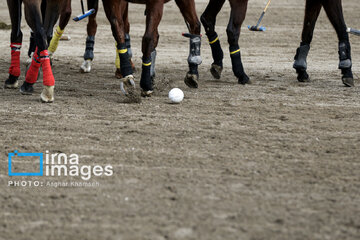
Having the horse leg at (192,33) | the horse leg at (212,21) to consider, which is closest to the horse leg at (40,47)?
the horse leg at (192,33)

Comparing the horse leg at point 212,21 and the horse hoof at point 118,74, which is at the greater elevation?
the horse leg at point 212,21

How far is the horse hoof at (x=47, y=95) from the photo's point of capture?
8.21 metres

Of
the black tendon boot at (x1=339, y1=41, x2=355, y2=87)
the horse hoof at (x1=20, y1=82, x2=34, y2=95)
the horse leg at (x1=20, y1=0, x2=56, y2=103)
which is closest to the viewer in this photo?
the horse leg at (x1=20, y1=0, x2=56, y2=103)

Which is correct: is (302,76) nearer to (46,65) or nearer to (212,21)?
(212,21)

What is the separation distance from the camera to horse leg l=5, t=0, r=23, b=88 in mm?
8570

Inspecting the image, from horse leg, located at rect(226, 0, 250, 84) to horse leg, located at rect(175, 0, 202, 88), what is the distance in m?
0.65

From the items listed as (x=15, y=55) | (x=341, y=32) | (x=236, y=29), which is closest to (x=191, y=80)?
(x=236, y=29)

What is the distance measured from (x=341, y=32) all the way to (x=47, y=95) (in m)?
5.04

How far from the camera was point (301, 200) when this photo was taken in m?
4.60

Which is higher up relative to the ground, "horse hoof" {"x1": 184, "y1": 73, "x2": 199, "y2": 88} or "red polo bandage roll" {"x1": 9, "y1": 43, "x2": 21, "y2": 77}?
"red polo bandage roll" {"x1": 9, "y1": 43, "x2": 21, "y2": 77}

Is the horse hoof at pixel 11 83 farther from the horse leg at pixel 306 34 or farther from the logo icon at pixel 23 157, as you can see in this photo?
the horse leg at pixel 306 34

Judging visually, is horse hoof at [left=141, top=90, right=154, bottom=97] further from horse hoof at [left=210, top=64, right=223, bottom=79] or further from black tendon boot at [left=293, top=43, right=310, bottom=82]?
black tendon boot at [left=293, top=43, right=310, bottom=82]

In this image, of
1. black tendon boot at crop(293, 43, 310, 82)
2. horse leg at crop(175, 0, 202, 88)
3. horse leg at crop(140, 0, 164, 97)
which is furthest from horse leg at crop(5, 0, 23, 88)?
black tendon boot at crop(293, 43, 310, 82)

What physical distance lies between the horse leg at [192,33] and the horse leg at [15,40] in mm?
2468
